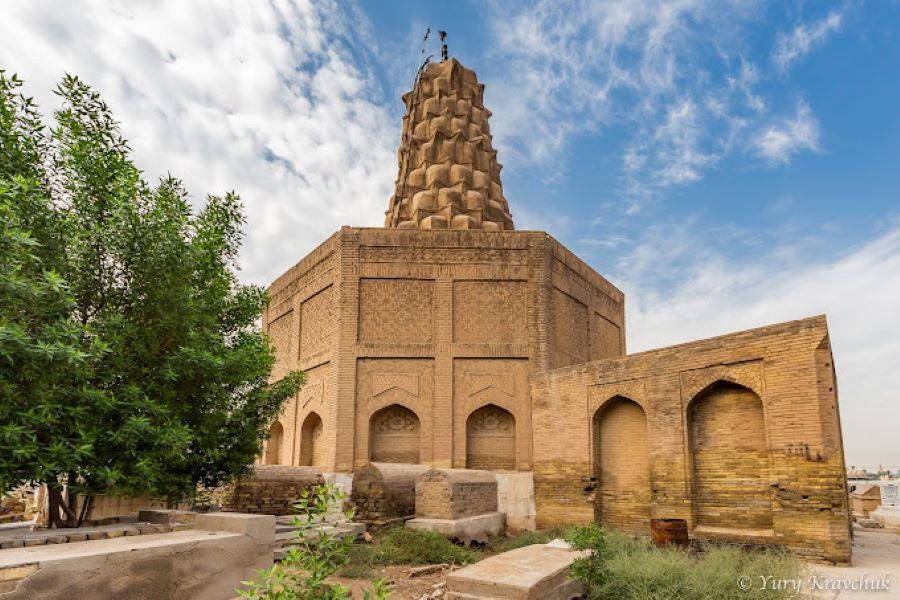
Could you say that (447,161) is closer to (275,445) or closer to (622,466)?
(275,445)

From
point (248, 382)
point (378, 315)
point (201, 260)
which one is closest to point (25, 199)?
point (201, 260)

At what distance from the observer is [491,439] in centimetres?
1527

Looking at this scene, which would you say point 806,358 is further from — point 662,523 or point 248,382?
point 248,382

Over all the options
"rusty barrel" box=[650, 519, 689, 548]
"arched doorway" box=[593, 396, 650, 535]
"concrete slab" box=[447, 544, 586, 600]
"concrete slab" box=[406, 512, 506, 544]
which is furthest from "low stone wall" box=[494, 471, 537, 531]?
"concrete slab" box=[447, 544, 586, 600]

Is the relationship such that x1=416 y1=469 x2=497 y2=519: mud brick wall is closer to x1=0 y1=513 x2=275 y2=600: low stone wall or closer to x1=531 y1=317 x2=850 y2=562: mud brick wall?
x1=531 y1=317 x2=850 y2=562: mud brick wall

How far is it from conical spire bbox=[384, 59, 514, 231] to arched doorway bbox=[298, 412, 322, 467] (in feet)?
20.7

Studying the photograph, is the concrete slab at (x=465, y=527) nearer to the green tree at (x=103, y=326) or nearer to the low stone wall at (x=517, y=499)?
the low stone wall at (x=517, y=499)

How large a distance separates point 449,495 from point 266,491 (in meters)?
3.78

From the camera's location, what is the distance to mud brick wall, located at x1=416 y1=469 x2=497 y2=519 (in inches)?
466

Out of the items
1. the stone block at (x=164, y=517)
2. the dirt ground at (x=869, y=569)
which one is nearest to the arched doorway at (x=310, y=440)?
the stone block at (x=164, y=517)

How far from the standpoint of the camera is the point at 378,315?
51.0ft

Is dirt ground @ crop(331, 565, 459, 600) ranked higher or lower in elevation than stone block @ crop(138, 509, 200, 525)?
lower

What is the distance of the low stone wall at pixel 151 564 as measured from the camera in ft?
15.1

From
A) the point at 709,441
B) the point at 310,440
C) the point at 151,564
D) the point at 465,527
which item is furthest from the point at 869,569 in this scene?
the point at 310,440
